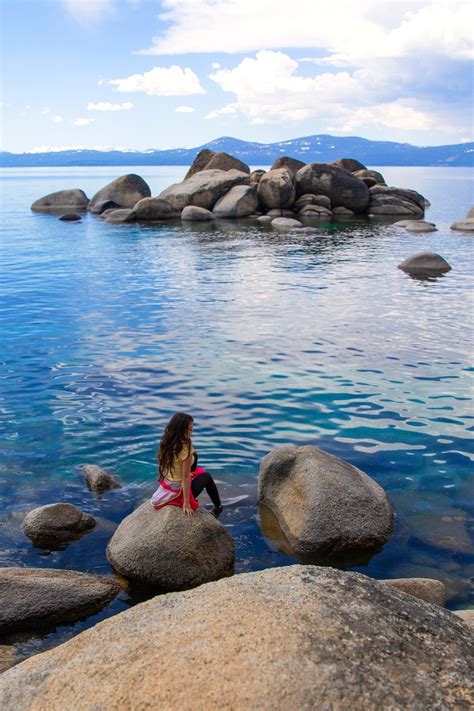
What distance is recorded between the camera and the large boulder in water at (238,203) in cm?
4556

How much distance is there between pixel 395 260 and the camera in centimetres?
2980

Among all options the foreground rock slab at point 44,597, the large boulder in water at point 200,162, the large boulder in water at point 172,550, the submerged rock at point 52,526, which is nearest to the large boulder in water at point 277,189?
the large boulder in water at point 200,162

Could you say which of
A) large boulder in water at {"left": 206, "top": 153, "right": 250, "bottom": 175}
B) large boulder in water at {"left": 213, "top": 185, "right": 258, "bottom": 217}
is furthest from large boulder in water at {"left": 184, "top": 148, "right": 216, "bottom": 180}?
large boulder in water at {"left": 213, "top": 185, "right": 258, "bottom": 217}

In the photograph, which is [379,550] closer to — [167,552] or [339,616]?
[167,552]

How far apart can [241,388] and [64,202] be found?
45.7 m

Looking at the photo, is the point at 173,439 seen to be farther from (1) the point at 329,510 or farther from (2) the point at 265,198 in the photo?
(2) the point at 265,198

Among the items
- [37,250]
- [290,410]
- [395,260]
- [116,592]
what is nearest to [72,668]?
[116,592]

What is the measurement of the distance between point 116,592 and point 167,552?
66 centimetres

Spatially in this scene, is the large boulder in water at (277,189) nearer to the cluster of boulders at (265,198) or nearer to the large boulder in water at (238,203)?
the cluster of boulders at (265,198)

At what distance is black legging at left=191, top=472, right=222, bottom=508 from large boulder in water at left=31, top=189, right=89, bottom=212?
48723 millimetres

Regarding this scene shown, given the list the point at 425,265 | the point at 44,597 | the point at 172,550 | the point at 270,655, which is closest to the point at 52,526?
the point at 44,597

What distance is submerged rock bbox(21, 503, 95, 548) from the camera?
8664mm

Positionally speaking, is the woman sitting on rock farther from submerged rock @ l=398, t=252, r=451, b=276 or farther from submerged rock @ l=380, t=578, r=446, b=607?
submerged rock @ l=398, t=252, r=451, b=276

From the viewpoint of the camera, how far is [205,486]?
912 cm
